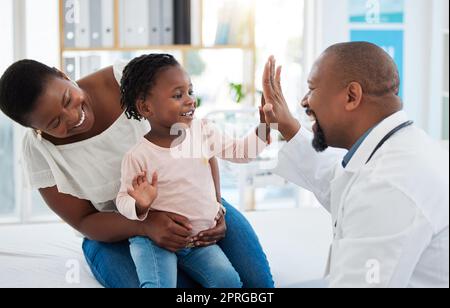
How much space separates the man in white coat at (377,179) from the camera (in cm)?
87

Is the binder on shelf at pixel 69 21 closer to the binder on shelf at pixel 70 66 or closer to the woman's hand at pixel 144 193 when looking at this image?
the binder on shelf at pixel 70 66

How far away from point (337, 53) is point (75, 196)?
0.60 meters

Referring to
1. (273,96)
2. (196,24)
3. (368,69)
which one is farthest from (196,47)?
(368,69)

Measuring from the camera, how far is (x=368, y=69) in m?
1.00

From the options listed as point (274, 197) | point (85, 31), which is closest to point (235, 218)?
point (85, 31)

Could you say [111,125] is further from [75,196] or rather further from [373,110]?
[373,110]

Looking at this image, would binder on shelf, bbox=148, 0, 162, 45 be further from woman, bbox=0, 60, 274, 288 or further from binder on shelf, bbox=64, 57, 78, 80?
woman, bbox=0, 60, 274, 288

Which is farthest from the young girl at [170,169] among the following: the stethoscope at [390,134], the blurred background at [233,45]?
the blurred background at [233,45]

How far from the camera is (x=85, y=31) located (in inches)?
109

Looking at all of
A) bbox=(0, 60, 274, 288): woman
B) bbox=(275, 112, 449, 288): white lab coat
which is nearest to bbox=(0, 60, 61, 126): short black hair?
bbox=(0, 60, 274, 288): woman

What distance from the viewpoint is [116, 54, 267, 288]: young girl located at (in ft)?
4.03

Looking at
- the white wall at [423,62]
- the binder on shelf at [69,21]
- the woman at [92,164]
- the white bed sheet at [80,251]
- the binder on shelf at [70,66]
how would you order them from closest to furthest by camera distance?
the woman at [92,164] < the white bed sheet at [80,251] < the binder on shelf at [69,21] < the binder on shelf at [70,66] < the white wall at [423,62]

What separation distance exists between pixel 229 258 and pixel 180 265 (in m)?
0.10

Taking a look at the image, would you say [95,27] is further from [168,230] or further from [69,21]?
[168,230]
